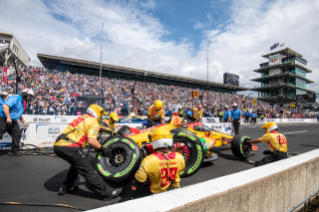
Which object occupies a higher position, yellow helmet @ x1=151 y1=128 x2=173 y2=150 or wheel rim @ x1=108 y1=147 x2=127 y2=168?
yellow helmet @ x1=151 y1=128 x2=173 y2=150

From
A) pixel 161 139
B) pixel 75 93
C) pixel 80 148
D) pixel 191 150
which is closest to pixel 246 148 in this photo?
pixel 191 150

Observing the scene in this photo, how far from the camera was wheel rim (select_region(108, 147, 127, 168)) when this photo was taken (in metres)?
3.68

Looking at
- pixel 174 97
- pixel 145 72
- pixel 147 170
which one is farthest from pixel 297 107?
pixel 147 170

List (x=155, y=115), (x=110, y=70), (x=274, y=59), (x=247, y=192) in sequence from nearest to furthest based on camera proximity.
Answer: (x=247, y=192) < (x=155, y=115) < (x=110, y=70) < (x=274, y=59)

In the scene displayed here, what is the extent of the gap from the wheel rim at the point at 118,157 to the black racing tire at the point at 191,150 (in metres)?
1.24

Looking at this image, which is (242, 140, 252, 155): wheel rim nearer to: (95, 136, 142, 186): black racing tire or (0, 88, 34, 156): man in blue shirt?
(95, 136, 142, 186): black racing tire

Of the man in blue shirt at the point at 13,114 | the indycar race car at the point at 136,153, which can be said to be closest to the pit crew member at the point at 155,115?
the indycar race car at the point at 136,153

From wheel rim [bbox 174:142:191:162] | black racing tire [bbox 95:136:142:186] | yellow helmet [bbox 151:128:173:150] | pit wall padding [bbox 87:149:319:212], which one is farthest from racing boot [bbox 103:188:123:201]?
pit wall padding [bbox 87:149:319:212]

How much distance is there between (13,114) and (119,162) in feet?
12.3

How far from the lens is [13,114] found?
208 inches

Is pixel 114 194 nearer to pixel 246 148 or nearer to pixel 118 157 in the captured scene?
pixel 118 157

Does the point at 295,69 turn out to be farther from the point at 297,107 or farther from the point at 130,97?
the point at 130,97

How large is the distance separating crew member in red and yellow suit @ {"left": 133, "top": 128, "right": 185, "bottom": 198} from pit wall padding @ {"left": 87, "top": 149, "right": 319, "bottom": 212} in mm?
500

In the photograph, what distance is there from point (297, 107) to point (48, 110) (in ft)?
228
